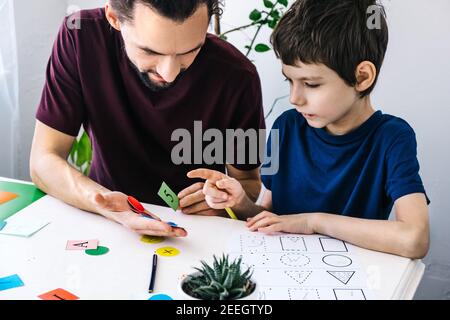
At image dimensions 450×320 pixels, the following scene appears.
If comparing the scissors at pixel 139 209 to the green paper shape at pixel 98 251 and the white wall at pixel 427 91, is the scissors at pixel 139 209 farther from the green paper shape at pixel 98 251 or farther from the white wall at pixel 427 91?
the white wall at pixel 427 91

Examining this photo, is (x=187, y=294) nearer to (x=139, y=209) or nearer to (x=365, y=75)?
(x=139, y=209)

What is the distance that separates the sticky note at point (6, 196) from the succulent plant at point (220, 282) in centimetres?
56

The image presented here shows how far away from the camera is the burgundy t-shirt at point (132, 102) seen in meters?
1.49

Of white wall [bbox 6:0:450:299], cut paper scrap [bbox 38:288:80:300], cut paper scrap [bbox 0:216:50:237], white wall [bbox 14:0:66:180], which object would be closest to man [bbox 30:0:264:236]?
cut paper scrap [bbox 0:216:50:237]

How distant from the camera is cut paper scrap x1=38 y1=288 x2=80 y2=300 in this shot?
98 centimetres

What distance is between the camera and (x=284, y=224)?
1244 mm

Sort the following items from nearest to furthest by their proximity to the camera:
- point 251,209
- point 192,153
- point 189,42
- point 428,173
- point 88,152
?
point 189,42 < point 251,209 < point 192,153 < point 428,173 < point 88,152

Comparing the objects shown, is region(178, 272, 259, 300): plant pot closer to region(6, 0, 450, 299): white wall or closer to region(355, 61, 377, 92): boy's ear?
region(355, 61, 377, 92): boy's ear

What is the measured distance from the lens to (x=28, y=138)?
245 cm

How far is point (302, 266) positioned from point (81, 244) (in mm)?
444

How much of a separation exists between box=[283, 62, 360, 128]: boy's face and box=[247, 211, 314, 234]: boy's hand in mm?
246
